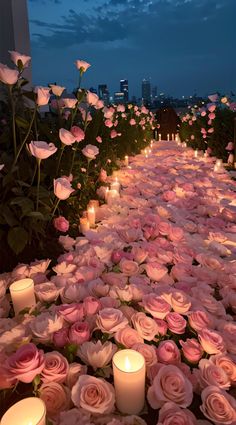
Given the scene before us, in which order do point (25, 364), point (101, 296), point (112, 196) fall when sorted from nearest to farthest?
point (25, 364)
point (101, 296)
point (112, 196)

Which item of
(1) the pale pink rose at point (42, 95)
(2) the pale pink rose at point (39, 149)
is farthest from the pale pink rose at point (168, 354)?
(1) the pale pink rose at point (42, 95)

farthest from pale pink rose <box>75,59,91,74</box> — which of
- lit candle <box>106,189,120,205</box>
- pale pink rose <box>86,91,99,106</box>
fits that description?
lit candle <box>106,189,120,205</box>

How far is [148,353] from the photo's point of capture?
1199mm

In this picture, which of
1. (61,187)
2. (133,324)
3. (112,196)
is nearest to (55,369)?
(133,324)

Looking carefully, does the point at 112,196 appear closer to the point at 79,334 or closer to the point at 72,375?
the point at 79,334

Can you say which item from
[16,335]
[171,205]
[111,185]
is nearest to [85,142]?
[111,185]

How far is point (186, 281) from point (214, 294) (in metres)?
0.17

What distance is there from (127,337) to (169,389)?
262 mm

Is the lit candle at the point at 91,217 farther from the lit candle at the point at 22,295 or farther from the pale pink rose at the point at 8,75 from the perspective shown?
the pale pink rose at the point at 8,75

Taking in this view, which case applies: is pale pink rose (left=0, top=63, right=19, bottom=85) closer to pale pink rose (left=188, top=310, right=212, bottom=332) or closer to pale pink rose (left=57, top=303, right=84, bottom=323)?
pale pink rose (left=57, top=303, right=84, bottom=323)

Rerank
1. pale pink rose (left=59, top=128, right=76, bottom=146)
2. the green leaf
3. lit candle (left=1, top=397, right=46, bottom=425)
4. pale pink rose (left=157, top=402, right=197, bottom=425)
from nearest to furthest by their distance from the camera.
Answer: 1. lit candle (left=1, top=397, right=46, bottom=425)
2. pale pink rose (left=157, top=402, right=197, bottom=425)
3. the green leaf
4. pale pink rose (left=59, top=128, right=76, bottom=146)

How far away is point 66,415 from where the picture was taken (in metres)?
1.00

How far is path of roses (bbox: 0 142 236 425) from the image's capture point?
1.02m

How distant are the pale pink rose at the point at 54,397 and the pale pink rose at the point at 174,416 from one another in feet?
1.06
